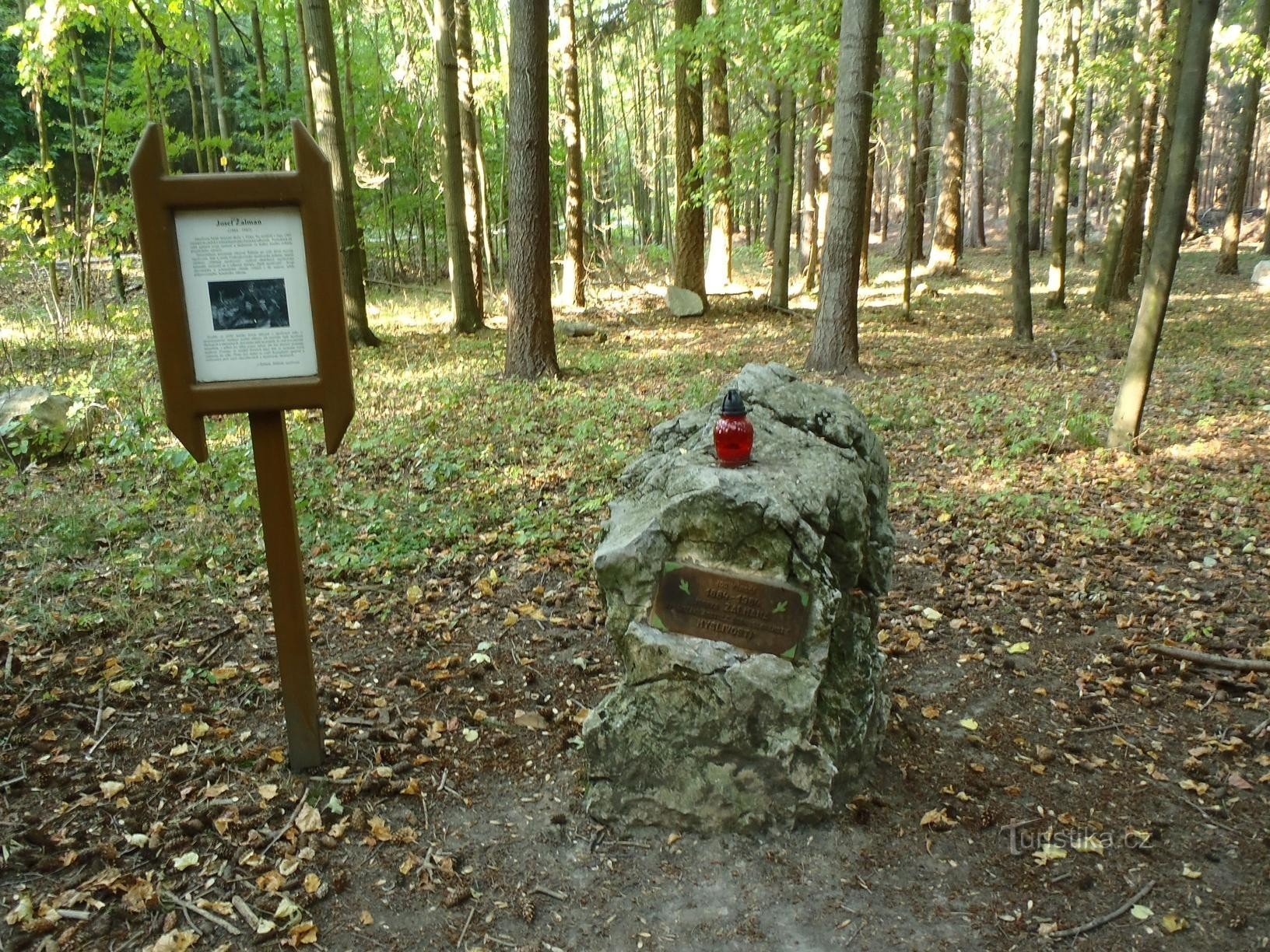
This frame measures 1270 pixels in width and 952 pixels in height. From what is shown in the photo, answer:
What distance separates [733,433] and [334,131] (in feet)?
34.9

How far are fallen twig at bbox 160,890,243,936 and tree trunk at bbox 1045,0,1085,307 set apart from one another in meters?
15.2

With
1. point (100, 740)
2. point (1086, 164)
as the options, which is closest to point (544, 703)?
point (100, 740)

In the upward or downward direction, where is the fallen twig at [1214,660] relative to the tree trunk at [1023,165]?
downward

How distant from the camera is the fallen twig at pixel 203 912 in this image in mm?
2986

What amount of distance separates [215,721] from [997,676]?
404 cm

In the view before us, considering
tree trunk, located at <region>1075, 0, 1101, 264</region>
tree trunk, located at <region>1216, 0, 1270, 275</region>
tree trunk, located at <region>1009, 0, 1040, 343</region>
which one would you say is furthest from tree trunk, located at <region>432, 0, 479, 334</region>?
tree trunk, located at <region>1216, 0, 1270, 275</region>

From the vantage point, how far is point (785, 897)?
312 centimetres

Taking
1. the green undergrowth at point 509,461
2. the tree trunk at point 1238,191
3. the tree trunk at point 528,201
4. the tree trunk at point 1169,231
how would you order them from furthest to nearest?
the tree trunk at point 1238,191
the tree trunk at point 528,201
the tree trunk at point 1169,231
the green undergrowth at point 509,461

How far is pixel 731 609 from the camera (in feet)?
10.6

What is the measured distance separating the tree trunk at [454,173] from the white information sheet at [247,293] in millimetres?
11219

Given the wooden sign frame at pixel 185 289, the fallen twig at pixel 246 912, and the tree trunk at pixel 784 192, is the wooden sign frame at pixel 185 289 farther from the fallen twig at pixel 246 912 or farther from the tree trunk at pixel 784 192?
the tree trunk at pixel 784 192

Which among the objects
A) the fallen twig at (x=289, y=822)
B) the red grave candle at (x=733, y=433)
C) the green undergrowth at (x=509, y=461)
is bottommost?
the fallen twig at (x=289, y=822)

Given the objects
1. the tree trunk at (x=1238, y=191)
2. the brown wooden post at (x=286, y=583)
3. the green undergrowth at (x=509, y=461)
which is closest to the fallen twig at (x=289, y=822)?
the brown wooden post at (x=286, y=583)

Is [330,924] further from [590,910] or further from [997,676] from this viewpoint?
[997,676]
